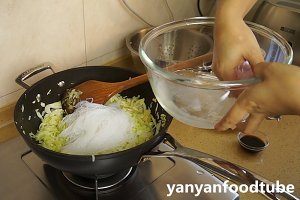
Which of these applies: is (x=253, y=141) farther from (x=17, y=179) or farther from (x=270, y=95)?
(x=17, y=179)

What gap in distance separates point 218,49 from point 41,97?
14.7 inches

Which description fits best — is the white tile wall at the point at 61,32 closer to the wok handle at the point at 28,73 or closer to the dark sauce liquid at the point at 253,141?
the wok handle at the point at 28,73

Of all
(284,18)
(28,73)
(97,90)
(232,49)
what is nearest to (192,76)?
(232,49)

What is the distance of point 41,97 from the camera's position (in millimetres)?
730

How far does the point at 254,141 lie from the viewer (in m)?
0.78

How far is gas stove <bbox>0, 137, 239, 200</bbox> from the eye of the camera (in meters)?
0.66

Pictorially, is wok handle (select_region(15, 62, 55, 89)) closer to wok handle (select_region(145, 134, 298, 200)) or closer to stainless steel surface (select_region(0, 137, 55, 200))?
stainless steel surface (select_region(0, 137, 55, 200))

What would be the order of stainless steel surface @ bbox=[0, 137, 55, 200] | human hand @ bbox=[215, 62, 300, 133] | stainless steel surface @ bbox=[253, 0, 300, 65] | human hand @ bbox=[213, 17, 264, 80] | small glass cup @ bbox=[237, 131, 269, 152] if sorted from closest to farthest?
1. human hand @ bbox=[215, 62, 300, 133]
2. human hand @ bbox=[213, 17, 264, 80]
3. stainless steel surface @ bbox=[0, 137, 55, 200]
4. small glass cup @ bbox=[237, 131, 269, 152]
5. stainless steel surface @ bbox=[253, 0, 300, 65]

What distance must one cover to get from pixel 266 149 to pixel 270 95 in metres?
0.36

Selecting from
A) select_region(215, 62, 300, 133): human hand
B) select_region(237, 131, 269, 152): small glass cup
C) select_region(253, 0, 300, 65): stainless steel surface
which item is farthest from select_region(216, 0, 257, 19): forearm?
select_region(253, 0, 300, 65): stainless steel surface

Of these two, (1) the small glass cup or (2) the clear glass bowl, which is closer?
(2) the clear glass bowl

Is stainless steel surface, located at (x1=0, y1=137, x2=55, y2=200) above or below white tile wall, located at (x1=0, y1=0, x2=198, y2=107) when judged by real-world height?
below

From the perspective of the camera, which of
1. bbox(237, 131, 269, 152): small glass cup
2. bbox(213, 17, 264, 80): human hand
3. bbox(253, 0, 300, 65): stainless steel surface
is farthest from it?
bbox(253, 0, 300, 65): stainless steel surface

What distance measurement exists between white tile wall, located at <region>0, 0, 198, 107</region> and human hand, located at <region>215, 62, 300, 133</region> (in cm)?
46
